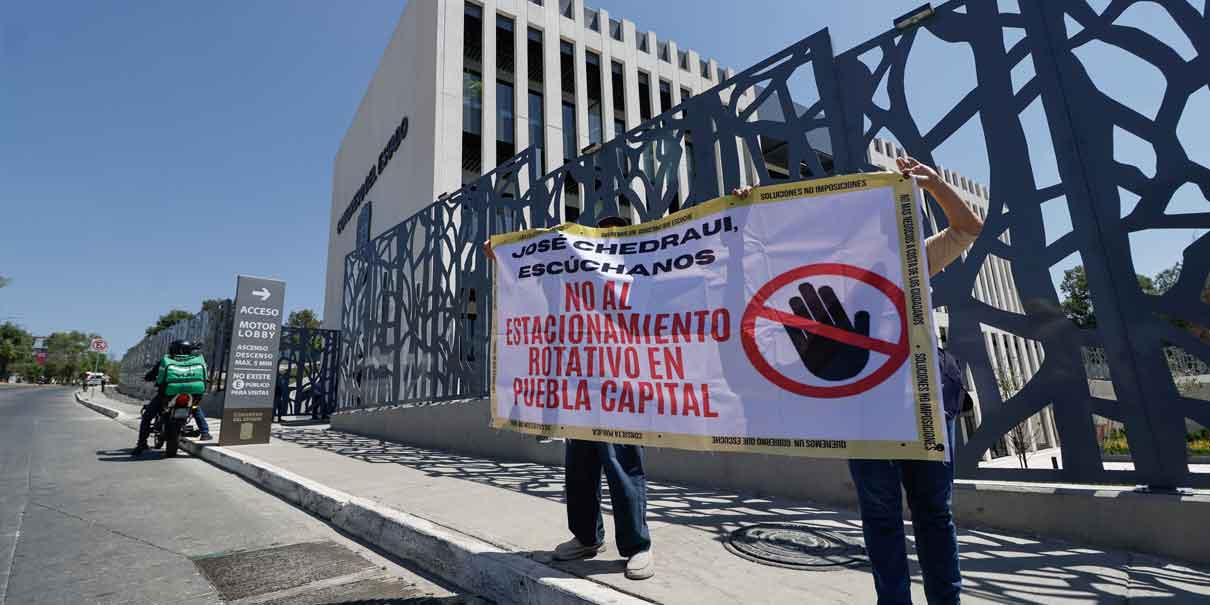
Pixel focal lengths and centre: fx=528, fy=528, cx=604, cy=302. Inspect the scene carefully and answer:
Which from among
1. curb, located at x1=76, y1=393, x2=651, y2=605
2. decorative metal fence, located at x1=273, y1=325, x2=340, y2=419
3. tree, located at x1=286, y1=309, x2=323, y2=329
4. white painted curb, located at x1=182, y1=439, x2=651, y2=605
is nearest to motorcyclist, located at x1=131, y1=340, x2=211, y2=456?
curb, located at x1=76, y1=393, x2=651, y2=605

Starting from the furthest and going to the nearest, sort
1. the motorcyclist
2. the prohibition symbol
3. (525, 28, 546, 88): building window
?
(525, 28, 546, 88): building window
the motorcyclist
the prohibition symbol

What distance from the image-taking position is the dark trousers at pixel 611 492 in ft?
9.12

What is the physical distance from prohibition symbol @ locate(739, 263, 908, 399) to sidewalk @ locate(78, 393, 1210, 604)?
3.14ft

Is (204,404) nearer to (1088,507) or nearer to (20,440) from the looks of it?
(20,440)

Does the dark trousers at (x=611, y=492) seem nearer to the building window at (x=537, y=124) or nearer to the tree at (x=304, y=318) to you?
the building window at (x=537, y=124)

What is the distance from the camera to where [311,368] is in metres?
16.7

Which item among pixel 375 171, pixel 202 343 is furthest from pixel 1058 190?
pixel 202 343

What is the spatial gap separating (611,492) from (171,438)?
8.99 metres

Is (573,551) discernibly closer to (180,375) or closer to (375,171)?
(180,375)

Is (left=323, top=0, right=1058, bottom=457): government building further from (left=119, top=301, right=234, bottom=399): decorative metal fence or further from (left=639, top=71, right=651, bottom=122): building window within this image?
(left=119, top=301, right=234, bottom=399): decorative metal fence

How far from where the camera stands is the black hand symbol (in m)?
2.25

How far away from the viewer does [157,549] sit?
3.73 m

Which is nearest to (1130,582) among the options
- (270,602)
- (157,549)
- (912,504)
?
(912,504)

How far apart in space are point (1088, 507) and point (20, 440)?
53.2 feet
